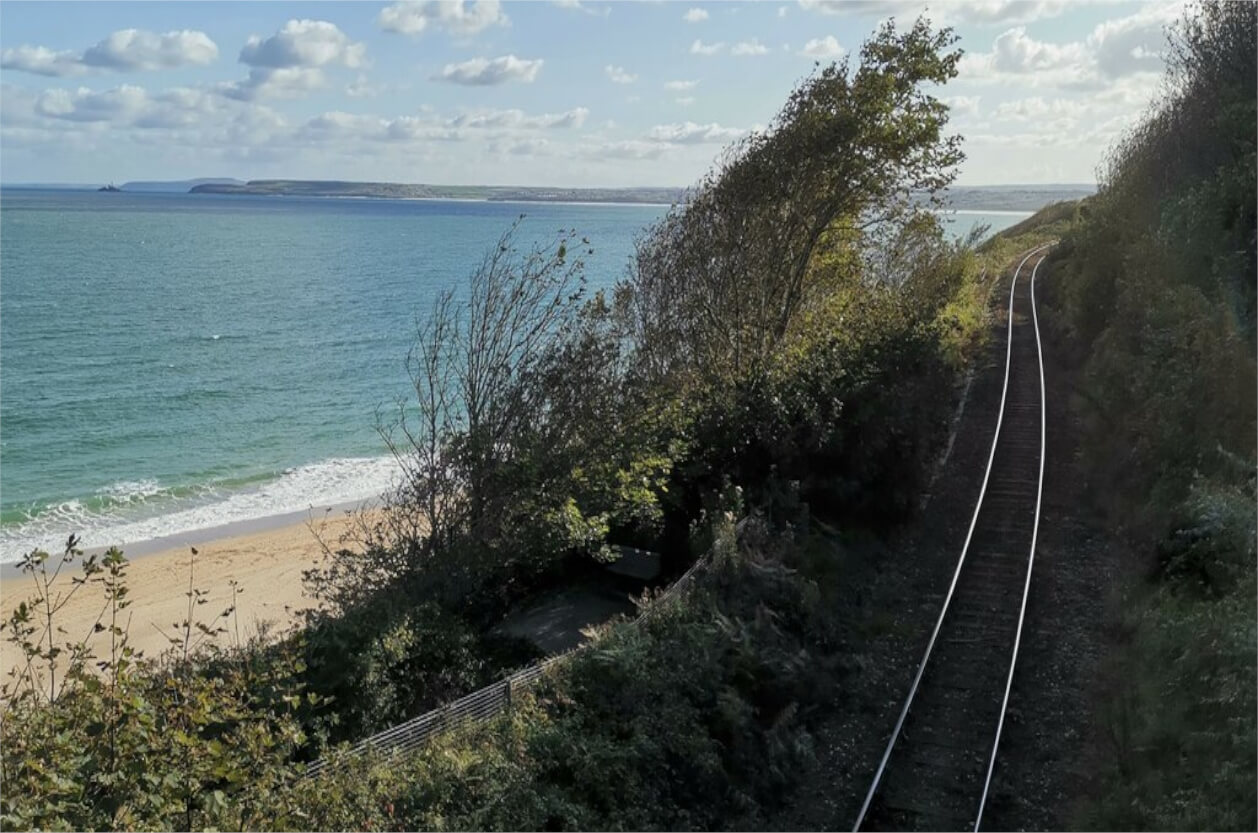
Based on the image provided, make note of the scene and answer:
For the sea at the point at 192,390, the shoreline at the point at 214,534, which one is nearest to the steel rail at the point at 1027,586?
the sea at the point at 192,390

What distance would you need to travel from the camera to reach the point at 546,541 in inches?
550

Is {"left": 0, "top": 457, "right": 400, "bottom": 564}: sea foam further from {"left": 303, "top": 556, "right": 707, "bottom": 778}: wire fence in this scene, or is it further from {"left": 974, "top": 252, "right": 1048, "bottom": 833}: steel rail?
{"left": 303, "top": 556, "right": 707, "bottom": 778}: wire fence

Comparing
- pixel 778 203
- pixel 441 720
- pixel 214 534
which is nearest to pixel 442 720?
pixel 441 720

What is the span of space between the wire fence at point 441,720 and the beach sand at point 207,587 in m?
11.2

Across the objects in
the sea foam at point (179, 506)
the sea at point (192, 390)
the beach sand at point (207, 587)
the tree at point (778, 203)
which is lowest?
the beach sand at point (207, 587)

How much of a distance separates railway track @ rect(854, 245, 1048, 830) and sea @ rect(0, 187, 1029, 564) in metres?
9.22

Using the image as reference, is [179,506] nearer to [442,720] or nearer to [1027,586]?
[442,720]

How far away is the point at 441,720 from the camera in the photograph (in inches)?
392

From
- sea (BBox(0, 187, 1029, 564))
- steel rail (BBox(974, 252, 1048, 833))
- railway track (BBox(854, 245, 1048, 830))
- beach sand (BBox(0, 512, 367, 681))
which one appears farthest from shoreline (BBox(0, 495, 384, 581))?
steel rail (BBox(974, 252, 1048, 833))

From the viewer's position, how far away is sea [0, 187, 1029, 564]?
32.9 meters

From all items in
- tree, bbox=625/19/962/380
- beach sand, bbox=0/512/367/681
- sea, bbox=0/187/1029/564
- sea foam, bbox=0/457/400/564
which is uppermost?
tree, bbox=625/19/962/380

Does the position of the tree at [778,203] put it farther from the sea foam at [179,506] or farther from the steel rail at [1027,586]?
the sea foam at [179,506]

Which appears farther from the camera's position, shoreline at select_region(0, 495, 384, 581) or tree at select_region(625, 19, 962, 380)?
shoreline at select_region(0, 495, 384, 581)

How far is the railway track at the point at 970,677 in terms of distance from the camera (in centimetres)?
1009
